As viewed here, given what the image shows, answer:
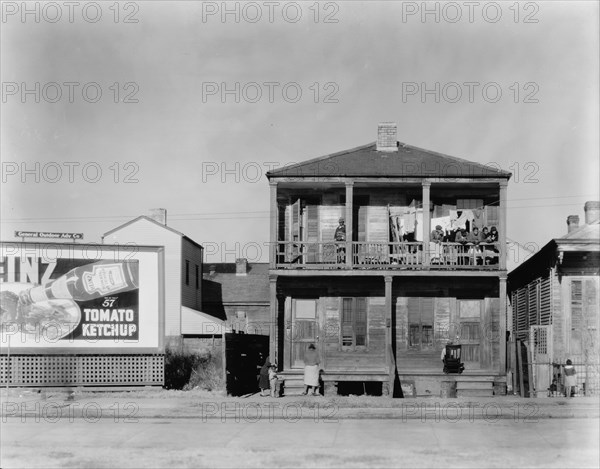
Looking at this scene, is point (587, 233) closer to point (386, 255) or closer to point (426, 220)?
point (426, 220)

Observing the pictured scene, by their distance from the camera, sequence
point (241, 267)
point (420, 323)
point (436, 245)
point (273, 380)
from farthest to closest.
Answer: point (241, 267)
point (436, 245)
point (420, 323)
point (273, 380)

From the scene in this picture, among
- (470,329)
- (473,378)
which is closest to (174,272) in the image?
(470,329)

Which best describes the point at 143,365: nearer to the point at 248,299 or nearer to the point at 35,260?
the point at 35,260

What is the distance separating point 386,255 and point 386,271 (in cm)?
84

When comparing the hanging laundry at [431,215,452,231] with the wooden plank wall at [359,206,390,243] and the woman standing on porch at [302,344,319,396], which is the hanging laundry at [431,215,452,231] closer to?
the wooden plank wall at [359,206,390,243]

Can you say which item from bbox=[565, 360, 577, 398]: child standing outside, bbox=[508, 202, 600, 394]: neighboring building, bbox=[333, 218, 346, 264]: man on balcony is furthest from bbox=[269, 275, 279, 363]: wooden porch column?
bbox=[565, 360, 577, 398]: child standing outside

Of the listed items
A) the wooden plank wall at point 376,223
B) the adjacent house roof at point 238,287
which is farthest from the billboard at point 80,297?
the adjacent house roof at point 238,287

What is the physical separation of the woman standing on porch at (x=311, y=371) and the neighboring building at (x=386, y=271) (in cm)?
69

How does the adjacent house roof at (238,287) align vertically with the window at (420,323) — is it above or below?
above

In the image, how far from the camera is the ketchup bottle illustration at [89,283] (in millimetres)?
27359

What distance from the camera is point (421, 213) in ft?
94.0

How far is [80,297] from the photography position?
2769cm

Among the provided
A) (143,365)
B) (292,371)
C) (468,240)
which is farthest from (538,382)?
(143,365)

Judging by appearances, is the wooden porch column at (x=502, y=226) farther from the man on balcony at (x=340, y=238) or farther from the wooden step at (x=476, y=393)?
the man on balcony at (x=340, y=238)
